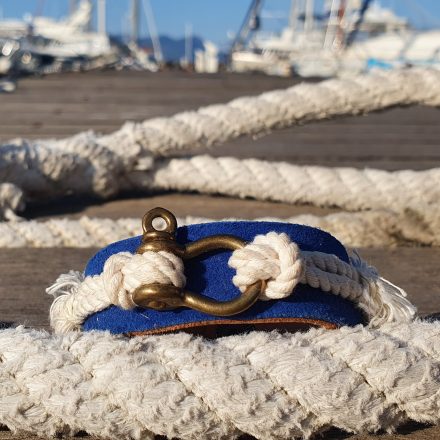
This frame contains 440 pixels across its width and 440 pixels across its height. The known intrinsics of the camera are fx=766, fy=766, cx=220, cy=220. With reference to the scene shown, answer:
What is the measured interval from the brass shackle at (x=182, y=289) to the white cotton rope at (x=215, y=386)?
0.13 ft

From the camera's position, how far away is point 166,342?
2.54 ft

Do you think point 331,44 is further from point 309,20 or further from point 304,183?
point 304,183

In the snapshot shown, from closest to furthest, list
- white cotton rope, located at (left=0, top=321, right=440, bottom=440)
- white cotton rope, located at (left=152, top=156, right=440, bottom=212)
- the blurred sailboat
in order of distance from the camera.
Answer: white cotton rope, located at (left=0, top=321, right=440, bottom=440)
white cotton rope, located at (left=152, top=156, right=440, bottom=212)
the blurred sailboat

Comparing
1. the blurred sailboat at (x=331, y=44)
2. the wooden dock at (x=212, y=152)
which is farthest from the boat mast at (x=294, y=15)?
the wooden dock at (x=212, y=152)

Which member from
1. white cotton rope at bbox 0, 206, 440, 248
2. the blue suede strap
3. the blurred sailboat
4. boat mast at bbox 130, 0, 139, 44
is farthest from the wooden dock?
boat mast at bbox 130, 0, 139, 44

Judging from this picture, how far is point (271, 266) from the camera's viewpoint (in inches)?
29.9

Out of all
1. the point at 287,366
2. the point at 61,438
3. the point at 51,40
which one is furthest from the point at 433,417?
the point at 51,40

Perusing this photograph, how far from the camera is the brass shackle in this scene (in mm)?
754

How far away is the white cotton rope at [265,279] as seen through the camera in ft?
2.49

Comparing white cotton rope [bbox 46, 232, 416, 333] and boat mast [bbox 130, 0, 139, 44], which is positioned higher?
white cotton rope [bbox 46, 232, 416, 333]

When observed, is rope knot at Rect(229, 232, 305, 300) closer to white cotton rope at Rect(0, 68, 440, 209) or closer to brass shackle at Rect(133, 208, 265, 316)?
brass shackle at Rect(133, 208, 265, 316)

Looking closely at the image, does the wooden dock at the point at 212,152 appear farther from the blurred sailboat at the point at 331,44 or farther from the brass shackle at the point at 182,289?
the blurred sailboat at the point at 331,44

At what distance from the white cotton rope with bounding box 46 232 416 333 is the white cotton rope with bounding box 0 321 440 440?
0.06 meters

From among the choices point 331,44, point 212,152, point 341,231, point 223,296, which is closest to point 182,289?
point 223,296
